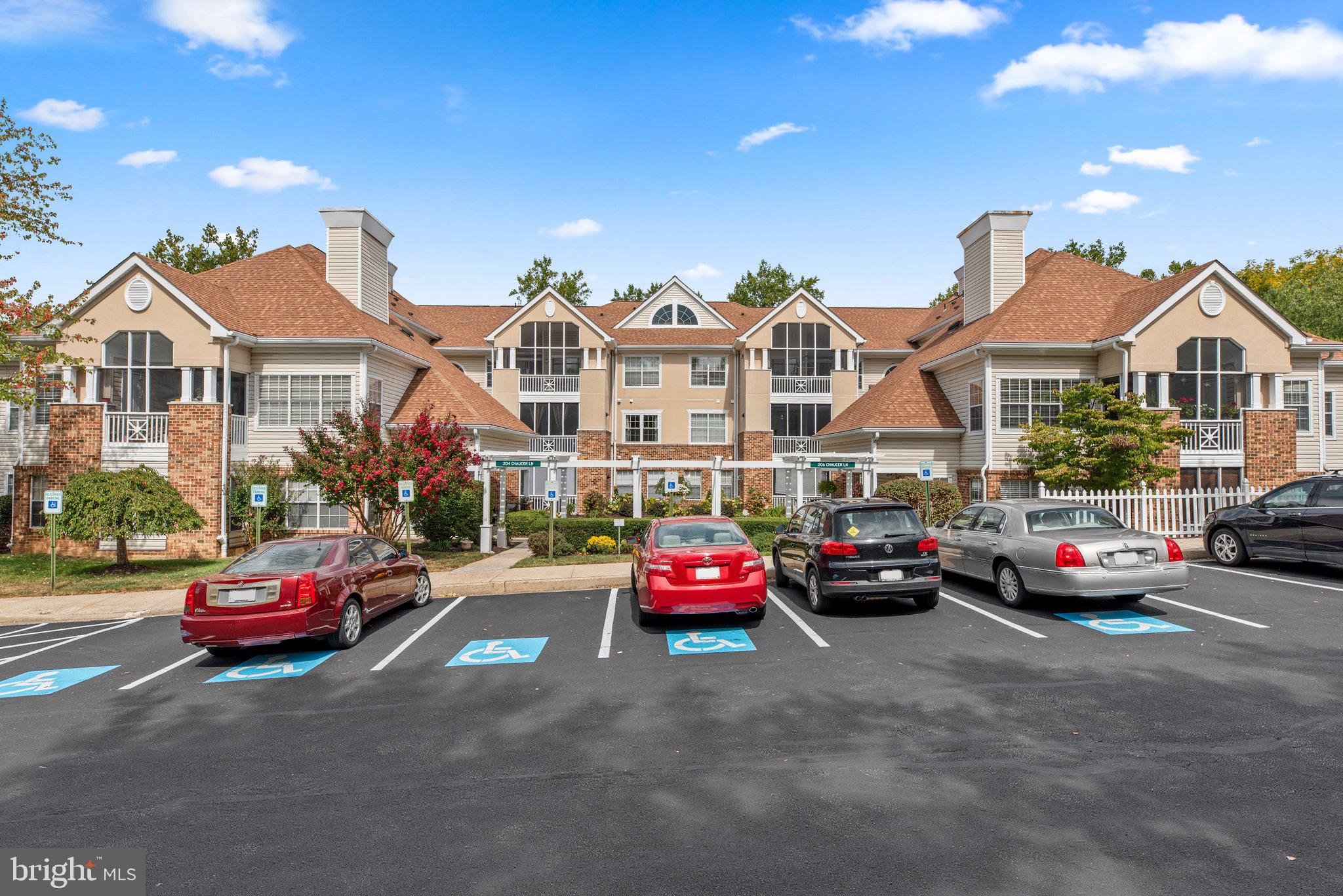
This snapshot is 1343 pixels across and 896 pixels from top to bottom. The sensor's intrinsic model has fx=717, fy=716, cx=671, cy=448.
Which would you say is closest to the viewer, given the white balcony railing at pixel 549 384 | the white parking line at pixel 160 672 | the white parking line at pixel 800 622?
the white parking line at pixel 160 672

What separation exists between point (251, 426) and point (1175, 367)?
93.5ft

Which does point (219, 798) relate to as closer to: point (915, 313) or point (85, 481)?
point (85, 481)

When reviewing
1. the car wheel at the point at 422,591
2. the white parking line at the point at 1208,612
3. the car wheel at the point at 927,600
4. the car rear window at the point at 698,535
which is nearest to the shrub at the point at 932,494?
the white parking line at the point at 1208,612

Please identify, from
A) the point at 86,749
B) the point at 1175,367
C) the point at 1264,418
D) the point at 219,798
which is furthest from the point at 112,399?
the point at 1264,418

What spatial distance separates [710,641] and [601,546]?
1005 centimetres

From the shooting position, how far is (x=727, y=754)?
5574 millimetres

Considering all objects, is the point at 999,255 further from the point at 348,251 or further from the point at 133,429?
the point at 133,429

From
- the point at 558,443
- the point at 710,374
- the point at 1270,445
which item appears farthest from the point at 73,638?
the point at 1270,445

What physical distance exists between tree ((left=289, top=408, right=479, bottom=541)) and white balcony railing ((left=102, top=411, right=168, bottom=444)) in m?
5.48

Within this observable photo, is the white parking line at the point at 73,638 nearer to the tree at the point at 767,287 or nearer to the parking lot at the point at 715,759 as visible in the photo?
the parking lot at the point at 715,759

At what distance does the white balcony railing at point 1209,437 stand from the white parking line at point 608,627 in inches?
762

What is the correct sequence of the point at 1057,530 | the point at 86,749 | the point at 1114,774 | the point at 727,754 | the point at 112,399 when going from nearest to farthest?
the point at 1114,774
the point at 727,754
the point at 86,749
the point at 1057,530
the point at 112,399

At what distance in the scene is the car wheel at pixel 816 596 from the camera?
10.7m

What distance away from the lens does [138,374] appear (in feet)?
68.8
